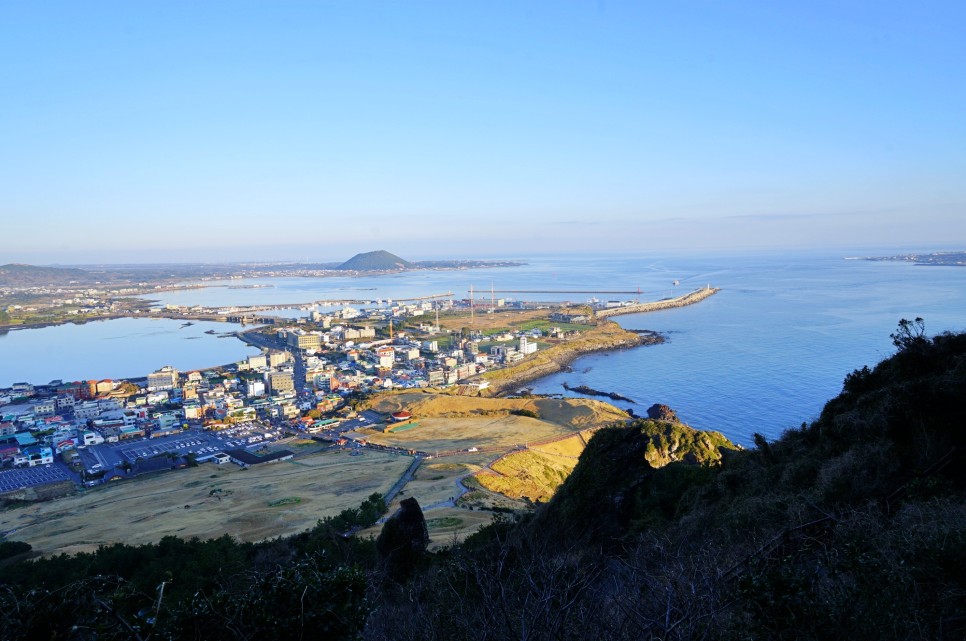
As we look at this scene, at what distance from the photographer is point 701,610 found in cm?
238

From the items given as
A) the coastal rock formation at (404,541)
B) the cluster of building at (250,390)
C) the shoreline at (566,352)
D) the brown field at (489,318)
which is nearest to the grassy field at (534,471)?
the coastal rock formation at (404,541)

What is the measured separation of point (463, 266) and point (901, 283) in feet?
300

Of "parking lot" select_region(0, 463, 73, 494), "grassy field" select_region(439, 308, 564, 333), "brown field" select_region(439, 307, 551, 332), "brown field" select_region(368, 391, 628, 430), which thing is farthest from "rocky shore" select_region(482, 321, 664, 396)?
"parking lot" select_region(0, 463, 73, 494)

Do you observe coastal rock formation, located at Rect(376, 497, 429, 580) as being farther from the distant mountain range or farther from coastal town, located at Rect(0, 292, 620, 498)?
the distant mountain range

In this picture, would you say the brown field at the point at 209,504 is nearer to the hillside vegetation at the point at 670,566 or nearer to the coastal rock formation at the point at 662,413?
the hillside vegetation at the point at 670,566

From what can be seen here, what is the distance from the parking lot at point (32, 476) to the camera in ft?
46.2

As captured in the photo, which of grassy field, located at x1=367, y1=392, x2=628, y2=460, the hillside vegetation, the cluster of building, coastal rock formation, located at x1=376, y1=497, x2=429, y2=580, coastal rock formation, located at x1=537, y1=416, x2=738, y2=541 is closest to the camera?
the hillside vegetation

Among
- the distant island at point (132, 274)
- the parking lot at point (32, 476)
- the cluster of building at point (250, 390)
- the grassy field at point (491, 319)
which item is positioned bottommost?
the parking lot at point (32, 476)

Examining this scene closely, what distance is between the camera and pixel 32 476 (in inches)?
584

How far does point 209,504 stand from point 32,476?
7.24 meters

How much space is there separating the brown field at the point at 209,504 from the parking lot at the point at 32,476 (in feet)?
6.26

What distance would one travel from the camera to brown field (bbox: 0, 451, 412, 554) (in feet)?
31.3

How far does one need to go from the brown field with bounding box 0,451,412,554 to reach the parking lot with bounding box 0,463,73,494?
191cm

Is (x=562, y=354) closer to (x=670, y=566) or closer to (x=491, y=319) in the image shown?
(x=491, y=319)
